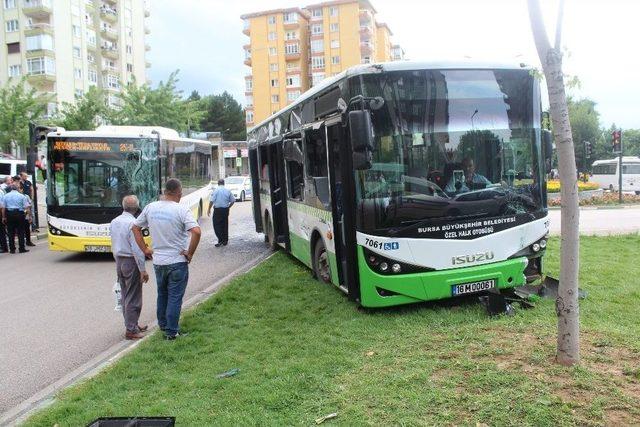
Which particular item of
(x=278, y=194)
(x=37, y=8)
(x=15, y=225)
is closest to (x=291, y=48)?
(x=37, y=8)

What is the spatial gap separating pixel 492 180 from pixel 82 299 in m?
6.97

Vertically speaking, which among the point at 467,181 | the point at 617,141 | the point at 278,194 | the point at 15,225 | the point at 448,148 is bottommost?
the point at 15,225

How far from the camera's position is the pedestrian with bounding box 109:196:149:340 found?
7.09m

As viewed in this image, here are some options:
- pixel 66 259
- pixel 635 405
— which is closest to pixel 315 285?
pixel 635 405

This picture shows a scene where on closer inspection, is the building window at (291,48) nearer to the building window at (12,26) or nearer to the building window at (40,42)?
the building window at (40,42)

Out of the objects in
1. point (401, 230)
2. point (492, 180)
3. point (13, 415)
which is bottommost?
point (13, 415)

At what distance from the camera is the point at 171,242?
21.6ft

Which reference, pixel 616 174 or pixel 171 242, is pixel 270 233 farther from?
pixel 616 174

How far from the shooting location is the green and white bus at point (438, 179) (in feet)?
21.8

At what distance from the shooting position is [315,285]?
9.22 m

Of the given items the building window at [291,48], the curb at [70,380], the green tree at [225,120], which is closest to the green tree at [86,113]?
the curb at [70,380]

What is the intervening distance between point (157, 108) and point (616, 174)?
3336 cm

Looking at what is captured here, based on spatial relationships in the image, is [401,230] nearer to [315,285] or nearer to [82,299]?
[315,285]

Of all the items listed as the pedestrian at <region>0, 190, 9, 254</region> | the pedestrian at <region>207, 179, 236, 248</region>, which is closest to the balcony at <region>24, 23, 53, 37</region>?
the pedestrian at <region>0, 190, 9, 254</region>
